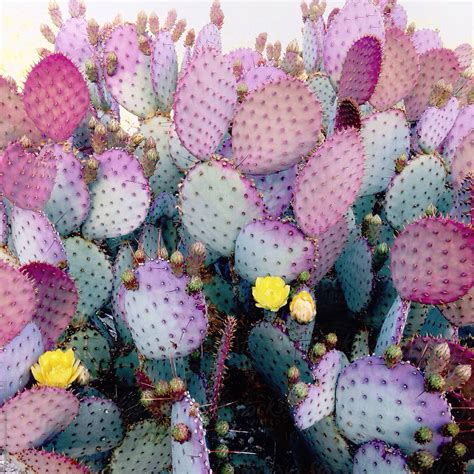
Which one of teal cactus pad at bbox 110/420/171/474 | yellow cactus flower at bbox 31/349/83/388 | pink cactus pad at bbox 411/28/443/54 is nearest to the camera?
yellow cactus flower at bbox 31/349/83/388

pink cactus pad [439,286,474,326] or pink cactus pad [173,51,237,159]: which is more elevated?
pink cactus pad [173,51,237,159]

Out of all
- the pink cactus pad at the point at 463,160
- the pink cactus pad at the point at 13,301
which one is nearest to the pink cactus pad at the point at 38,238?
the pink cactus pad at the point at 13,301

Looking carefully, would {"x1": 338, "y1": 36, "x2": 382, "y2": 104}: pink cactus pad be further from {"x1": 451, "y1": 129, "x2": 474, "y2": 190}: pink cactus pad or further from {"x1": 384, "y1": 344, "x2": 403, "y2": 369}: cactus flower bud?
{"x1": 384, "y1": 344, "x2": 403, "y2": 369}: cactus flower bud

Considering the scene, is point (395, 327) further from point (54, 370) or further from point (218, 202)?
point (54, 370)

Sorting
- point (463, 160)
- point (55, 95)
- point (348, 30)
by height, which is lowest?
point (463, 160)

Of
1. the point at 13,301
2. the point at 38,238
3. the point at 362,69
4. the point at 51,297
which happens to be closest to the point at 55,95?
the point at 38,238

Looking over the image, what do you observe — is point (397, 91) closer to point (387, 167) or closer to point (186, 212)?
point (387, 167)

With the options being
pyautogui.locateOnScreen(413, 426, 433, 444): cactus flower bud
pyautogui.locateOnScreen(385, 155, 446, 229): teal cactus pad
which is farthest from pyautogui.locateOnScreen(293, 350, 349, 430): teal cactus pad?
pyautogui.locateOnScreen(385, 155, 446, 229): teal cactus pad
